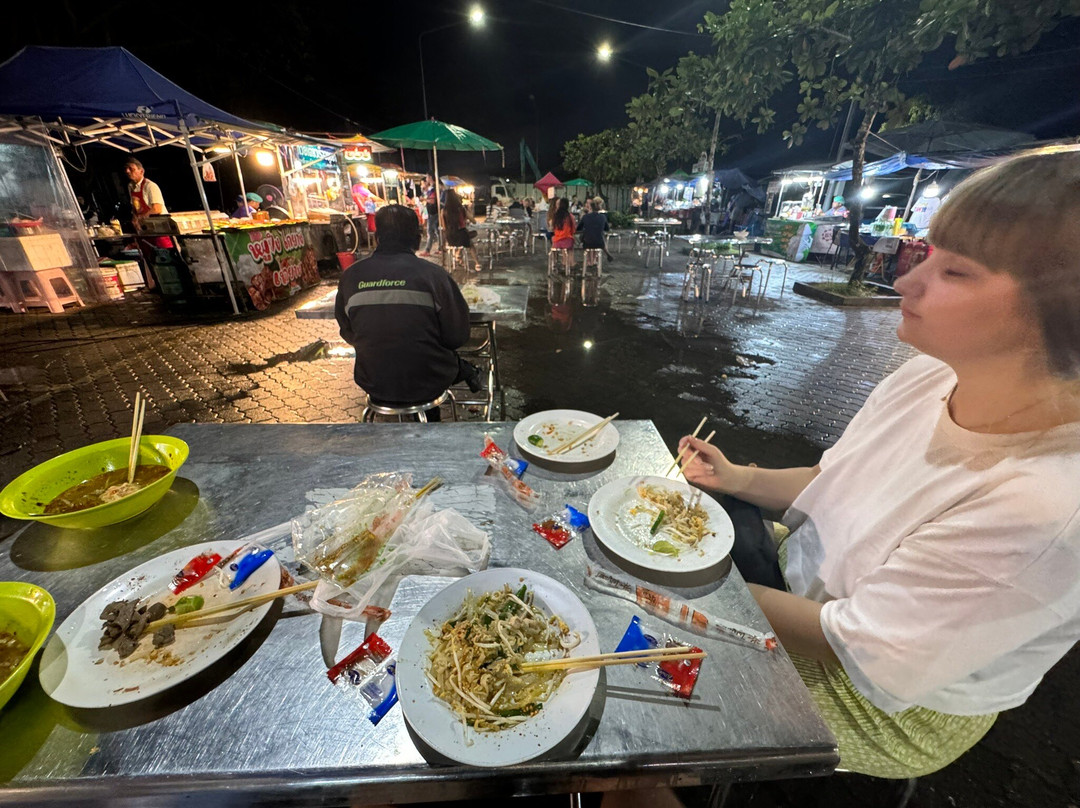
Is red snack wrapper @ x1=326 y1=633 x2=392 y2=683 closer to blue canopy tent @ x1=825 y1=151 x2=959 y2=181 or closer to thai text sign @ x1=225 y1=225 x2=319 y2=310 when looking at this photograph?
thai text sign @ x1=225 y1=225 x2=319 y2=310

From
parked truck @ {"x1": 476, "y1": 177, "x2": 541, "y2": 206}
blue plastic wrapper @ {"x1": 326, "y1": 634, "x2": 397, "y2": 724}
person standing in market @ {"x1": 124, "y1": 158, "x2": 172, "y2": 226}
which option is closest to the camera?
blue plastic wrapper @ {"x1": 326, "y1": 634, "x2": 397, "y2": 724}

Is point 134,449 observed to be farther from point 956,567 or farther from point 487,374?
point 487,374

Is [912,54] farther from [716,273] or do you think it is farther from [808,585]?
[808,585]

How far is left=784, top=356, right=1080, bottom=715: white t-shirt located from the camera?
38.0 inches

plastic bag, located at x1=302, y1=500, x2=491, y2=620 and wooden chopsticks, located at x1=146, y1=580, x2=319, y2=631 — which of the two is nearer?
wooden chopsticks, located at x1=146, y1=580, x2=319, y2=631

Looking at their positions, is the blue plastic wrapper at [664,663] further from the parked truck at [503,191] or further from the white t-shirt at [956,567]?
the parked truck at [503,191]

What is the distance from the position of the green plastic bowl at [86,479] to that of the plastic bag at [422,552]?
2.15 feet

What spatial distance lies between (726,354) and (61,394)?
8989 mm

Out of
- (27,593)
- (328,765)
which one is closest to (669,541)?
(328,765)

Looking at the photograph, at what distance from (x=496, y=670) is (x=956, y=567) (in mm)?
1180

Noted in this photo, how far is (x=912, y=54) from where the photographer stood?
734 cm

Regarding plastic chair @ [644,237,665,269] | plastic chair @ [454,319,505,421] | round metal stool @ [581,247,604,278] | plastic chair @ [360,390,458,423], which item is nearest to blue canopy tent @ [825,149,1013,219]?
plastic chair @ [644,237,665,269]

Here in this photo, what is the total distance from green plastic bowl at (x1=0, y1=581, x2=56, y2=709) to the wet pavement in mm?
2688

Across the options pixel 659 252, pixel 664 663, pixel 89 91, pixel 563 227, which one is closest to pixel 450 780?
pixel 664 663
